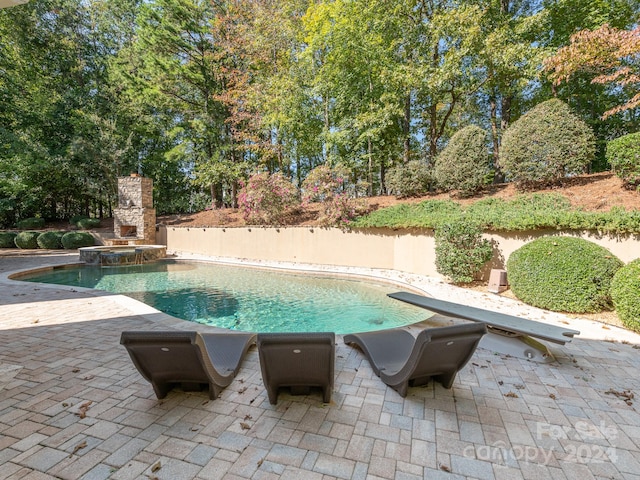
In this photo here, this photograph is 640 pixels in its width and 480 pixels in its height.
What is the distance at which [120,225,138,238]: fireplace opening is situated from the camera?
16206mm

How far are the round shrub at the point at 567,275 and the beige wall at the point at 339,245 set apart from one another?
0.87 m

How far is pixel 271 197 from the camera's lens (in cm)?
1305

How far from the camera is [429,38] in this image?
1203cm

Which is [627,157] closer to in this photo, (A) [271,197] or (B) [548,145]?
(B) [548,145]

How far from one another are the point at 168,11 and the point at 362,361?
20721 mm

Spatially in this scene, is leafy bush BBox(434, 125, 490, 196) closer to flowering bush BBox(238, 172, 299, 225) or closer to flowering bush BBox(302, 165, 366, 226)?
flowering bush BBox(302, 165, 366, 226)

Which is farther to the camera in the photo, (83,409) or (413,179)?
(413,179)

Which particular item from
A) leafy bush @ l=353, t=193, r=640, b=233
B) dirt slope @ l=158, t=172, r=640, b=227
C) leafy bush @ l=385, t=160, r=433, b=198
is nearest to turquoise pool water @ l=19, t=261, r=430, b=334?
leafy bush @ l=353, t=193, r=640, b=233

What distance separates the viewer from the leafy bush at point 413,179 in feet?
37.1

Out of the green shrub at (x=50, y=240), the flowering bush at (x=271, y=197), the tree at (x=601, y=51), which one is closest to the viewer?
the tree at (x=601, y=51)

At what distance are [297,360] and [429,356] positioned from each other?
1133 mm

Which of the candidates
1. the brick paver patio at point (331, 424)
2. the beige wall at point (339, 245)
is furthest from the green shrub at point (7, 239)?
the brick paver patio at point (331, 424)

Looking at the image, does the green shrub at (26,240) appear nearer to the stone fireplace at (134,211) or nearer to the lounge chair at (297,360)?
the stone fireplace at (134,211)

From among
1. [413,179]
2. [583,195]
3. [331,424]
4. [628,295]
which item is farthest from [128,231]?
[583,195]
